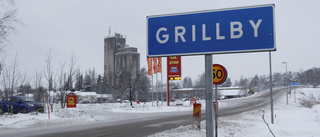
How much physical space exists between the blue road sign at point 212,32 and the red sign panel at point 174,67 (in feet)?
113

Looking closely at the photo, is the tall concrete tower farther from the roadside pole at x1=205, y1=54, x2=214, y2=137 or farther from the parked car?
the roadside pole at x1=205, y1=54, x2=214, y2=137

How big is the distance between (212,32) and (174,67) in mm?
34930

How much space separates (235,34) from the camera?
12.4 ft

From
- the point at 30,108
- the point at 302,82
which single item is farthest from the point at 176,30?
the point at 302,82

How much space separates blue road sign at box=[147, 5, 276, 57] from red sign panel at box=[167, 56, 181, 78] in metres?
34.4

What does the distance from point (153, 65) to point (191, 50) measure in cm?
3735

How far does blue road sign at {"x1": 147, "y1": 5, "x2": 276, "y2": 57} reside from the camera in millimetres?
3711

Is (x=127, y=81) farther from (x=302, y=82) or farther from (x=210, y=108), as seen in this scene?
(x=302, y=82)

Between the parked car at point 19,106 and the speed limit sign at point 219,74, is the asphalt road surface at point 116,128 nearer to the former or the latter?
the speed limit sign at point 219,74

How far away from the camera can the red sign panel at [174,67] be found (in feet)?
126

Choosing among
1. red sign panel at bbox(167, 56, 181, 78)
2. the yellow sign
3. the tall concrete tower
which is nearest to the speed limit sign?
the yellow sign

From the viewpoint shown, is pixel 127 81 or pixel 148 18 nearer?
pixel 148 18

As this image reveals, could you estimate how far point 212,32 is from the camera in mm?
3877

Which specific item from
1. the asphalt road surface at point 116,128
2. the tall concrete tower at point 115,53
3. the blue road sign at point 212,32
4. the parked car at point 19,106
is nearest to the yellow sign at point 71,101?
the parked car at point 19,106
